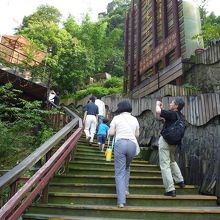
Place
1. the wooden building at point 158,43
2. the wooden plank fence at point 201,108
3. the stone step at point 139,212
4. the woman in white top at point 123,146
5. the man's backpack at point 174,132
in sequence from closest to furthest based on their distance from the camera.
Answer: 1. the stone step at point 139,212
2. the woman in white top at point 123,146
3. the man's backpack at point 174,132
4. the wooden plank fence at point 201,108
5. the wooden building at point 158,43

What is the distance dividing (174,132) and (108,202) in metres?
1.52

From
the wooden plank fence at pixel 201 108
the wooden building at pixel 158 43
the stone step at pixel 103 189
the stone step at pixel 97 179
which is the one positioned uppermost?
the wooden building at pixel 158 43

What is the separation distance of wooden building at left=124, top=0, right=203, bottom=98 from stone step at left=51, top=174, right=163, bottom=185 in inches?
237

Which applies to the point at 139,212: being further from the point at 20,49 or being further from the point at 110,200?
the point at 20,49

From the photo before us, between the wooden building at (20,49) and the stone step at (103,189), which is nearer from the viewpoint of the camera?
the stone step at (103,189)

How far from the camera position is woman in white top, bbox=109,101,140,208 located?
13.5 ft

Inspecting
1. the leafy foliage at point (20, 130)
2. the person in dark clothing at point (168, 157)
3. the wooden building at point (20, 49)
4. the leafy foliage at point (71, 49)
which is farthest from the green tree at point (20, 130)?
the wooden building at point (20, 49)

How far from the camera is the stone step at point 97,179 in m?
5.29

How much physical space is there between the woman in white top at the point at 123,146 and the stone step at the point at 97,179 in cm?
104

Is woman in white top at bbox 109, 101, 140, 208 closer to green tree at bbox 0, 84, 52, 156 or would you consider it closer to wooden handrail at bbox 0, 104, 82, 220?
wooden handrail at bbox 0, 104, 82, 220

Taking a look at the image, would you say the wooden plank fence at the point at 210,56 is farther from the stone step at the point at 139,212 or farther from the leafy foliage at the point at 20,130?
the stone step at the point at 139,212

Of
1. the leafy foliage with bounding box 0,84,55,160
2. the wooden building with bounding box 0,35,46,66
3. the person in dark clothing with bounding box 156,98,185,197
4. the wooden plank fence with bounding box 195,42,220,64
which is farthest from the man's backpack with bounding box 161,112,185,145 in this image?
the wooden building with bounding box 0,35,46,66

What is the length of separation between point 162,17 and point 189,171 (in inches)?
374

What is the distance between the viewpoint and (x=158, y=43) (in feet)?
45.8
